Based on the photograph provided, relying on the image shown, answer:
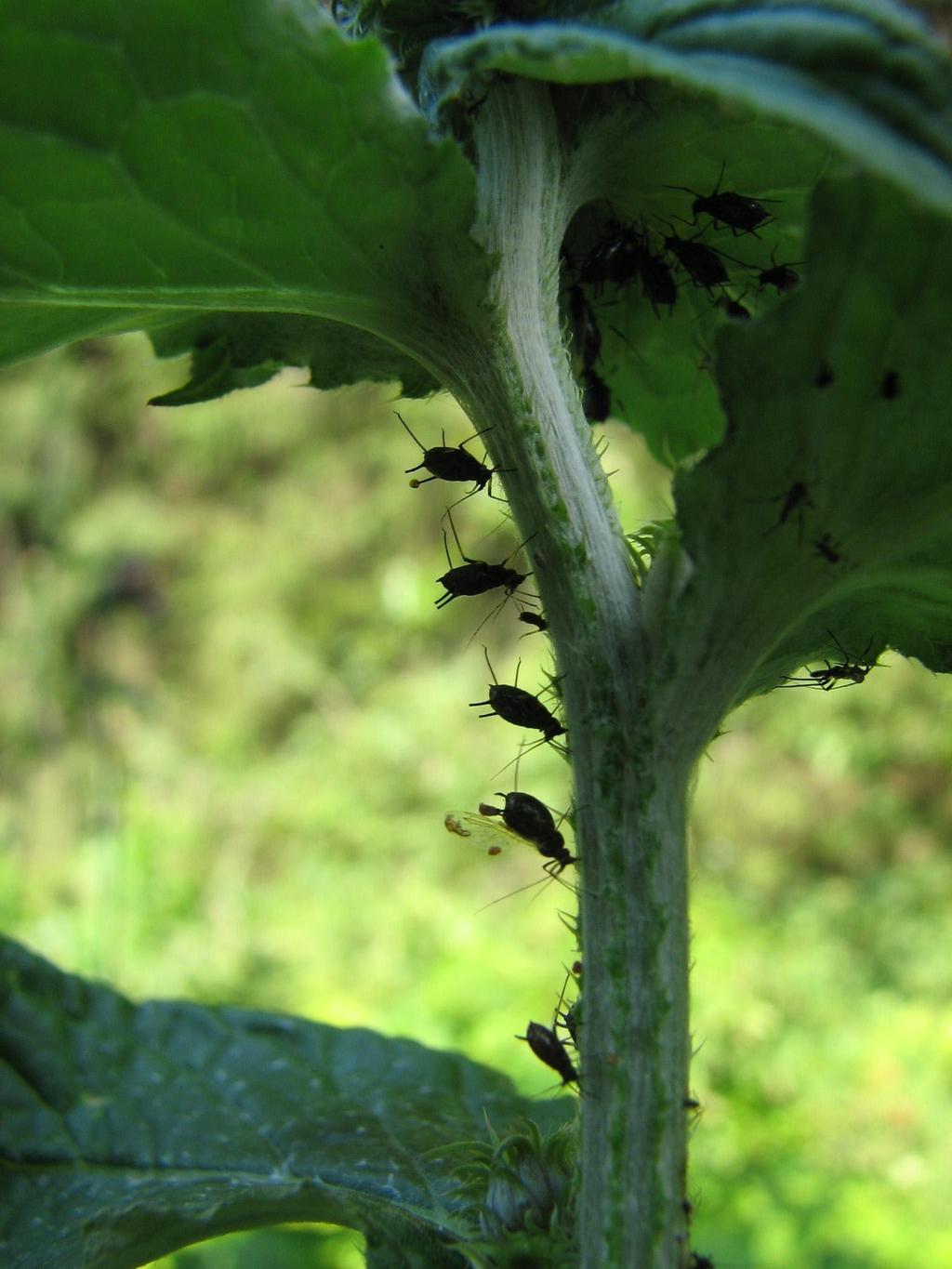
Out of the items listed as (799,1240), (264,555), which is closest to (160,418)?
(264,555)

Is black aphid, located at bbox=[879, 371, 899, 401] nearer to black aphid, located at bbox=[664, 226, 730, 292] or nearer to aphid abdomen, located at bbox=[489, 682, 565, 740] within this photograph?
black aphid, located at bbox=[664, 226, 730, 292]

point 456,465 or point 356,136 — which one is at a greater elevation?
point 456,465

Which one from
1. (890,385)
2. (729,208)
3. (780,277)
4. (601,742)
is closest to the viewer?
(890,385)

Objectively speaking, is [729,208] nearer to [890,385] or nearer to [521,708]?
[890,385]

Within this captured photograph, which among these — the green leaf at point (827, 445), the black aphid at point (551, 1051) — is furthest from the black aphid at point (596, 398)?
the black aphid at point (551, 1051)

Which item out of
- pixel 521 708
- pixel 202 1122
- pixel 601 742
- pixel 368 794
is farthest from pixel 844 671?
pixel 368 794

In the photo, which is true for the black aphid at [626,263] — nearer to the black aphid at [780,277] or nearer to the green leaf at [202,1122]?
the black aphid at [780,277]

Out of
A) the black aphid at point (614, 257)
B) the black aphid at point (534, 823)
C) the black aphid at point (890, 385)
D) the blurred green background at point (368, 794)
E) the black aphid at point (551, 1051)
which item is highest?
the blurred green background at point (368, 794)

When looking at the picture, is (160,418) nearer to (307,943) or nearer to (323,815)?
(323,815)
